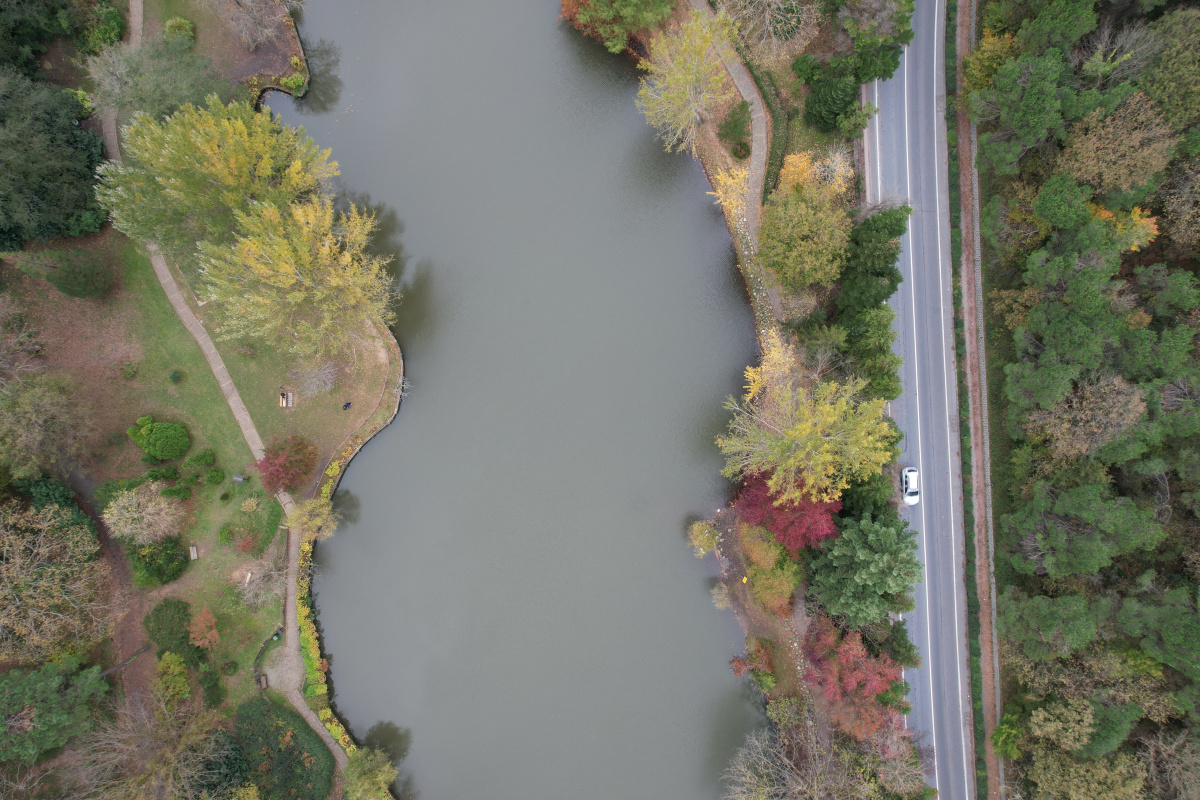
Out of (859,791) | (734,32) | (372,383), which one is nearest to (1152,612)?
(859,791)

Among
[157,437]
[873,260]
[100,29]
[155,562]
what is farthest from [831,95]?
[155,562]

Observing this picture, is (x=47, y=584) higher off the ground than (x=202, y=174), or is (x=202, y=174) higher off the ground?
(x=202, y=174)

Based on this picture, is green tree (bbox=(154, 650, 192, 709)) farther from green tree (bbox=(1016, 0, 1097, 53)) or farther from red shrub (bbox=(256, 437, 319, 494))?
green tree (bbox=(1016, 0, 1097, 53))

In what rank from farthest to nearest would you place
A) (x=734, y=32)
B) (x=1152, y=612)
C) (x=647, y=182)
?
(x=647, y=182) → (x=734, y=32) → (x=1152, y=612)

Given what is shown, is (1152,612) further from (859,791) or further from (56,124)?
(56,124)

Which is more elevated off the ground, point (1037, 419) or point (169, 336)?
point (1037, 419)

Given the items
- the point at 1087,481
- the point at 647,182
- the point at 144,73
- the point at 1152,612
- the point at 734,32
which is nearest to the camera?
the point at 1152,612

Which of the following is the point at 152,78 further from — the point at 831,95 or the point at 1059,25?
the point at 1059,25
